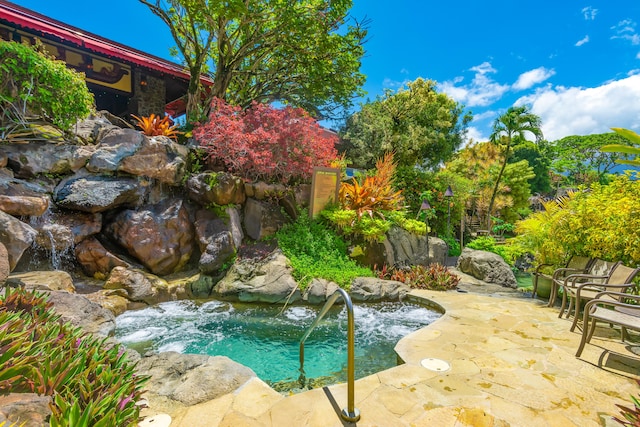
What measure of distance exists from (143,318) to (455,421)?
17.2ft

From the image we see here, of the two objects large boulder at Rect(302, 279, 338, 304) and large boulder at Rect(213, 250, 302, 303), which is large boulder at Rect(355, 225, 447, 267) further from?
large boulder at Rect(213, 250, 302, 303)

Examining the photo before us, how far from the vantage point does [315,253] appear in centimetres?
763

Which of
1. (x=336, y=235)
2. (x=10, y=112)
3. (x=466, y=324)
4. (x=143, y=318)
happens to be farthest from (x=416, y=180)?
(x=10, y=112)

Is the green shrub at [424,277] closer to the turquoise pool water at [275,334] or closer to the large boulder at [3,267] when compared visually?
the turquoise pool water at [275,334]

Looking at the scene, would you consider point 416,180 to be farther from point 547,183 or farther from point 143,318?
point 547,183

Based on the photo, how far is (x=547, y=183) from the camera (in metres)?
29.3

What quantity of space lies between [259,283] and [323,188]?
330cm

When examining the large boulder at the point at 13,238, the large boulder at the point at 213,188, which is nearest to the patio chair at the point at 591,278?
the large boulder at the point at 213,188

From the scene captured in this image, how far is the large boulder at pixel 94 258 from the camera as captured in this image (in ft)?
20.8

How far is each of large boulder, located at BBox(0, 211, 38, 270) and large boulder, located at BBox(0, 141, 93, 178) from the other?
2491 mm

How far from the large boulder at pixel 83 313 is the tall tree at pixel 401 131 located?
12196 mm

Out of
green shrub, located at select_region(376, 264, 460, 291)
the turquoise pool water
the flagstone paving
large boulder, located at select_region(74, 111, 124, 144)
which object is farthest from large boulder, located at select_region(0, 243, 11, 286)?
green shrub, located at select_region(376, 264, 460, 291)

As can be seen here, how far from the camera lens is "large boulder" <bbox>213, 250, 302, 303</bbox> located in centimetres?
638

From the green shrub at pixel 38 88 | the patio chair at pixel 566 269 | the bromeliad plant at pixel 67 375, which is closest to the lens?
the bromeliad plant at pixel 67 375
